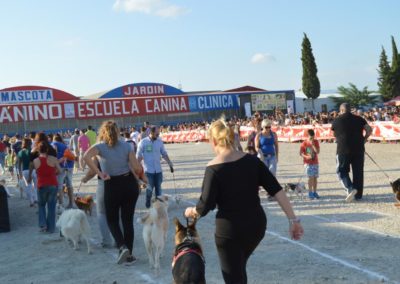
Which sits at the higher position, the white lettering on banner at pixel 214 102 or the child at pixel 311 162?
the white lettering on banner at pixel 214 102

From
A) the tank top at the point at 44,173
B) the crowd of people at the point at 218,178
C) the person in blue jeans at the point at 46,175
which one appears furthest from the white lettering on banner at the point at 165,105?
the tank top at the point at 44,173

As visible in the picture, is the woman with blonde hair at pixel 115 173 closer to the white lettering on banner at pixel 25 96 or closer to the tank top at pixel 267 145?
the tank top at pixel 267 145

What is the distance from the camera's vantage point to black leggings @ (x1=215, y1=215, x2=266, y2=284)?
3.47 metres

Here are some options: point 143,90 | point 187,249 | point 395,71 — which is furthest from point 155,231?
point 395,71

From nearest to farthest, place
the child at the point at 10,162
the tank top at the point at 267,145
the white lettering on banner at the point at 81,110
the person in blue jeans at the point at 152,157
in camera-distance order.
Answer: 1. the person in blue jeans at the point at 152,157
2. the tank top at the point at 267,145
3. the child at the point at 10,162
4. the white lettering on banner at the point at 81,110

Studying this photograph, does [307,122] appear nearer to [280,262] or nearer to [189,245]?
[280,262]

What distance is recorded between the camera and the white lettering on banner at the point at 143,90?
65562 millimetres

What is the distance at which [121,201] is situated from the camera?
6129mm

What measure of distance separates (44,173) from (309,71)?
55.6 metres

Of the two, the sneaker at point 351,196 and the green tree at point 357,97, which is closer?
the sneaker at point 351,196

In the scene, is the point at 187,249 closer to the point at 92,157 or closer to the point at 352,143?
the point at 92,157

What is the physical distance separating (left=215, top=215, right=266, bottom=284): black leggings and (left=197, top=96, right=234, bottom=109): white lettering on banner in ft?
169

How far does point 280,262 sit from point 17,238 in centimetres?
495

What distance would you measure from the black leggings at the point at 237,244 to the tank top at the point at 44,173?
17.9 ft
